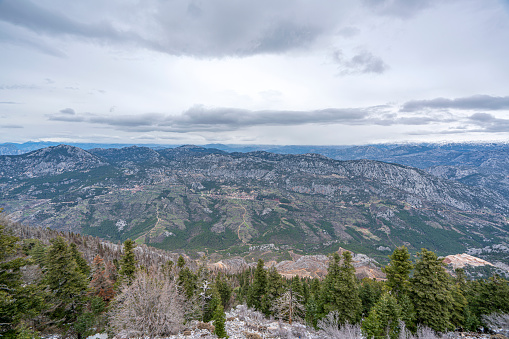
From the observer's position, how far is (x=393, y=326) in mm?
28703

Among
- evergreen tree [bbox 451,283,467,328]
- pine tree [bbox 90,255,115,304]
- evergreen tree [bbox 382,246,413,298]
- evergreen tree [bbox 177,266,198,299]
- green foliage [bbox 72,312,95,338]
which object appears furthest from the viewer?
evergreen tree [bbox 177,266,198,299]

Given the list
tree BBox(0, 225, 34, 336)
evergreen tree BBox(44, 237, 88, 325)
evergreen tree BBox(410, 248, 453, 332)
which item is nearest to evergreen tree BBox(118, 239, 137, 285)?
evergreen tree BBox(44, 237, 88, 325)

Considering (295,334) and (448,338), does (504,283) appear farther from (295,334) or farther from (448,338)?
(295,334)

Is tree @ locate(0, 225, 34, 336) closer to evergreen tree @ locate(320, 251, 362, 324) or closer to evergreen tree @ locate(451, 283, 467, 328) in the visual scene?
evergreen tree @ locate(320, 251, 362, 324)

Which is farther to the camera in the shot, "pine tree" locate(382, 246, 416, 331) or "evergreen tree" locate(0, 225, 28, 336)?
"pine tree" locate(382, 246, 416, 331)

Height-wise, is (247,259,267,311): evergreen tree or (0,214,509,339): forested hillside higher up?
(0,214,509,339): forested hillside

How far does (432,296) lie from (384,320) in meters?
7.85

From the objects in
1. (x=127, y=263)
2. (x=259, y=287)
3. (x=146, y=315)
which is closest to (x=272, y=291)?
(x=259, y=287)

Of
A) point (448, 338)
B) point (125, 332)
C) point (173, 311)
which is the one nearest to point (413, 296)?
point (448, 338)

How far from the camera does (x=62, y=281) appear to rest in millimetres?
32250

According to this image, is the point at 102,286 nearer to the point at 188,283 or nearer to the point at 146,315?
the point at 188,283

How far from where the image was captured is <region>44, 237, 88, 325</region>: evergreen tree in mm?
31578

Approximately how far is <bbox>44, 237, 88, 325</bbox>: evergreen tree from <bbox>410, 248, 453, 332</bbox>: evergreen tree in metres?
→ 52.3

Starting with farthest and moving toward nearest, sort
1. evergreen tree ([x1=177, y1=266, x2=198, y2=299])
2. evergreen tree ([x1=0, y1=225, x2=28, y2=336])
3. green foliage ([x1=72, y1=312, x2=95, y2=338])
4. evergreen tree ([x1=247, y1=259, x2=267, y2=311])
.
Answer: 1. evergreen tree ([x1=247, y1=259, x2=267, y2=311])
2. evergreen tree ([x1=177, y1=266, x2=198, y2=299])
3. green foliage ([x1=72, y1=312, x2=95, y2=338])
4. evergreen tree ([x1=0, y1=225, x2=28, y2=336])
